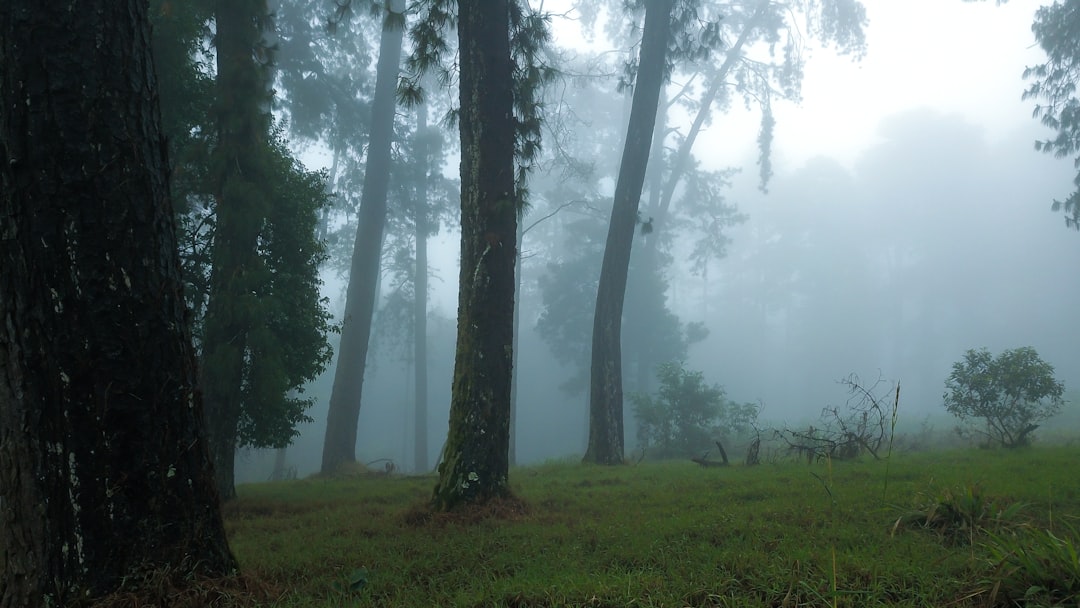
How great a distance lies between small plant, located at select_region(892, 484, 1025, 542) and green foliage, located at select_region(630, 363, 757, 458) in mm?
14222

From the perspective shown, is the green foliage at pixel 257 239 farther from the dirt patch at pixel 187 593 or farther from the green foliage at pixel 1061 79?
the green foliage at pixel 1061 79

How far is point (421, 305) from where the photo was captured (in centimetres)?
2853

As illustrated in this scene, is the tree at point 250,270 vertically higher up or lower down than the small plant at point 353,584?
higher up

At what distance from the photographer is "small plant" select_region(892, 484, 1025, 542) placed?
3.98 meters

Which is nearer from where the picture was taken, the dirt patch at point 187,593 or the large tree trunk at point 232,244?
the dirt patch at point 187,593

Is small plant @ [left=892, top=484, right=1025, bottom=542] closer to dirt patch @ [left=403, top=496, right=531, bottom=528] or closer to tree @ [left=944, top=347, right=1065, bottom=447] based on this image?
dirt patch @ [left=403, top=496, right=531, bottom=528]

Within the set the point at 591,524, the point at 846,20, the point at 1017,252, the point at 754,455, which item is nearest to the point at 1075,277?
the point at 1017,252

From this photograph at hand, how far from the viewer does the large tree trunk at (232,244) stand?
7.63 meters

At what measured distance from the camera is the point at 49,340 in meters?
3.01

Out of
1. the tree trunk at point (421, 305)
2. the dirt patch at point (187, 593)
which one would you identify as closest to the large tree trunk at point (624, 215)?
the dirt patch at point (187, 593)

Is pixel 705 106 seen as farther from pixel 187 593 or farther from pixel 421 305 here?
pixel 187 593

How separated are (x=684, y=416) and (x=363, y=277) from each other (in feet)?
32.7

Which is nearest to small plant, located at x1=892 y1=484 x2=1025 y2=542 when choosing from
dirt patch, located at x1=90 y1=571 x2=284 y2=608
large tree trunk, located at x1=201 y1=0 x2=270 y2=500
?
dirt patch, located at x1=90 y1=571 x2=284 y2=608

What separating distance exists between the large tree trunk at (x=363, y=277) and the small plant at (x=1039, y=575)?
518 inches
